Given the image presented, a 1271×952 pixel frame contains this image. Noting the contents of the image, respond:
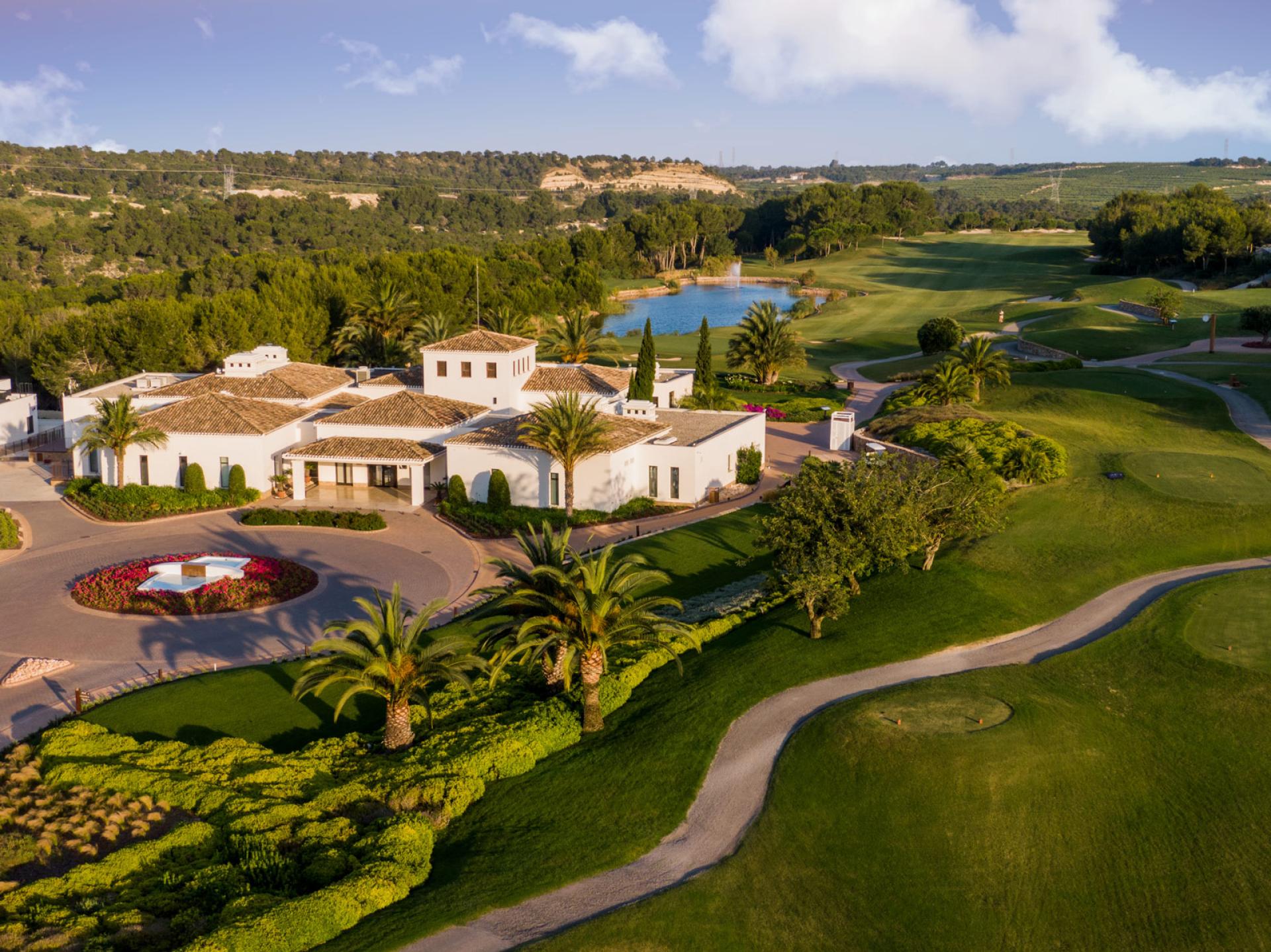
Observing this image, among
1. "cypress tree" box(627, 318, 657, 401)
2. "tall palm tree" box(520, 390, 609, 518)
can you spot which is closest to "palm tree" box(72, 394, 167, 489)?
"tall palm tree" box(520, 390, 609, 518)

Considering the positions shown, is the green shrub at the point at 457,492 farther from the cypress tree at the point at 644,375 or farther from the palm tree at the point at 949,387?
the palm tree at the point at 949,387

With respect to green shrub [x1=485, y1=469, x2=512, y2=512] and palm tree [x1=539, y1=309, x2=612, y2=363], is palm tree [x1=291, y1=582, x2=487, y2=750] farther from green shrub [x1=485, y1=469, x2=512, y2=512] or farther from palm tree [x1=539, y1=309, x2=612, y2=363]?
palm tree [x1=539, y1=309, x2=612, y2=363]

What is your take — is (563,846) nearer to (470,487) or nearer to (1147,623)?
(1147,623)

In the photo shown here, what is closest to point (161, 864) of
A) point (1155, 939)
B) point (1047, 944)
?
point (1047, 944)

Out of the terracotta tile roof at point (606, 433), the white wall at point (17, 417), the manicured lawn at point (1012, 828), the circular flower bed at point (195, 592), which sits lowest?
the circular flower bed at point (195, 592)

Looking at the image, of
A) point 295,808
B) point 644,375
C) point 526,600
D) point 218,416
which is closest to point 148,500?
point 218,416

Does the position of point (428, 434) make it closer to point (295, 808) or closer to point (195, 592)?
point (195, 592)

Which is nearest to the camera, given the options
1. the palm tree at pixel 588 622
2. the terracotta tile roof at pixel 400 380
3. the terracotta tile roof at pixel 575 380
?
the palm tree at pixel 588 622

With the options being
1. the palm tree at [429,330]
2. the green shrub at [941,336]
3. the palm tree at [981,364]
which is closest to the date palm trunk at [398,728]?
the palm tree at [981,364]
